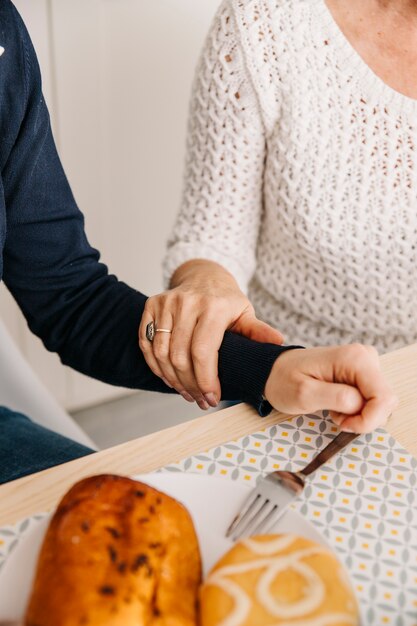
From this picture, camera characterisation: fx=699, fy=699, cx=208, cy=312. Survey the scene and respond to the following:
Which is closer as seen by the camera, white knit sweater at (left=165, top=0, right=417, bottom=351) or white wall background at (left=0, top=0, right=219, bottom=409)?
white knit sweater at (left=165, top=0, right=417, bottom=351)

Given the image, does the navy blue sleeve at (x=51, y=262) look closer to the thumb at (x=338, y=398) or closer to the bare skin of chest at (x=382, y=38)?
the thumb at (x=338, y=398)

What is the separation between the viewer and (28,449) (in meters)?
0.80

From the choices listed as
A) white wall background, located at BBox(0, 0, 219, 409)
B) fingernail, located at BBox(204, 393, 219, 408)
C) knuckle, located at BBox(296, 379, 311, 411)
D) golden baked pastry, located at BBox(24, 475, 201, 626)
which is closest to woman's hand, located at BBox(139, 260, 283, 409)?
fingernail, located at BBox(204, 393, 219, 408)

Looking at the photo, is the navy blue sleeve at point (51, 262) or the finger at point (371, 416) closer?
the finger at point (371, 416)

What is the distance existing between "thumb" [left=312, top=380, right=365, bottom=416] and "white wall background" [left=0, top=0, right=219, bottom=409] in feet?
3.01

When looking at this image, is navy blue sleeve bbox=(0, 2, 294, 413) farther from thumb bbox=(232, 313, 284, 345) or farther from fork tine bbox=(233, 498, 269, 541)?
fork tine bbox=(233, 498, 269, 541)

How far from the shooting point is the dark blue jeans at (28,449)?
774 millimetres

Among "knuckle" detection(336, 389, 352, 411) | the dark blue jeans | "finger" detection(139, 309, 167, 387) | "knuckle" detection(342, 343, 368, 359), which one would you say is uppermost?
"knuckle" detection(342, 343, 368, 359)

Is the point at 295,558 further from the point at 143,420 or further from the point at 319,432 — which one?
the point at 143,420

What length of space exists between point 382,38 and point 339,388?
1.65ft

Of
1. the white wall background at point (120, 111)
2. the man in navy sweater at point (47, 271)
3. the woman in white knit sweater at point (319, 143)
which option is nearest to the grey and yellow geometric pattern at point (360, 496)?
the man in navy sweater at point (47, 271)

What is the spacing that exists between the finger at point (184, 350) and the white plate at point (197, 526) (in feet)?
0.67

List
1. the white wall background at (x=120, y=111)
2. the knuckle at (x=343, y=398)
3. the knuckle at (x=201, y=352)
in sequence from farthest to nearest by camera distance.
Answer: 1. the white wall background at (x=120, y=111)
2. the knuckle at (x=201, y=352)
3. the knuckle at (x=343, y=398)

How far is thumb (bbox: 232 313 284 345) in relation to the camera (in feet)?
2.28
